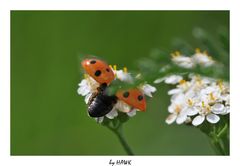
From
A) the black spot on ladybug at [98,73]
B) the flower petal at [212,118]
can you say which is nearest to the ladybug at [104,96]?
the black spot on ladybug at [98,73]

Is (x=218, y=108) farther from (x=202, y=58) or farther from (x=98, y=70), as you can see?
(x=98, y=70)

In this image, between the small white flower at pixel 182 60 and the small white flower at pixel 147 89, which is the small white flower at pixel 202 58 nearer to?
the small white flower at pixel 182 60

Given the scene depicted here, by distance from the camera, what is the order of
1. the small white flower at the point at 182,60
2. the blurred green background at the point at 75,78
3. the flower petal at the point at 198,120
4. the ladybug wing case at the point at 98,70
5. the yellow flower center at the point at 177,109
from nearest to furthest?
1. the ladybug wing case at the point at 98,70
2. the flower petal at the point at 198,120
3. the yellow flower center at the point at 177,109
4. the small white flower at the point at 182,60
5. the blurred green background at the point at 75,78

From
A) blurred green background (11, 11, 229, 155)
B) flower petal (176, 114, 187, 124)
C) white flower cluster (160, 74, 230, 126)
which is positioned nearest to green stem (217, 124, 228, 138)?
white flower cluster (160, 74, 230, 126)

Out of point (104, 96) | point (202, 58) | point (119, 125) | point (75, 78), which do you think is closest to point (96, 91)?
point (104, 96)

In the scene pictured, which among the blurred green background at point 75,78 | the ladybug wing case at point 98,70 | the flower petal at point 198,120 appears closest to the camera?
the ladybug wing case at point 98,70
